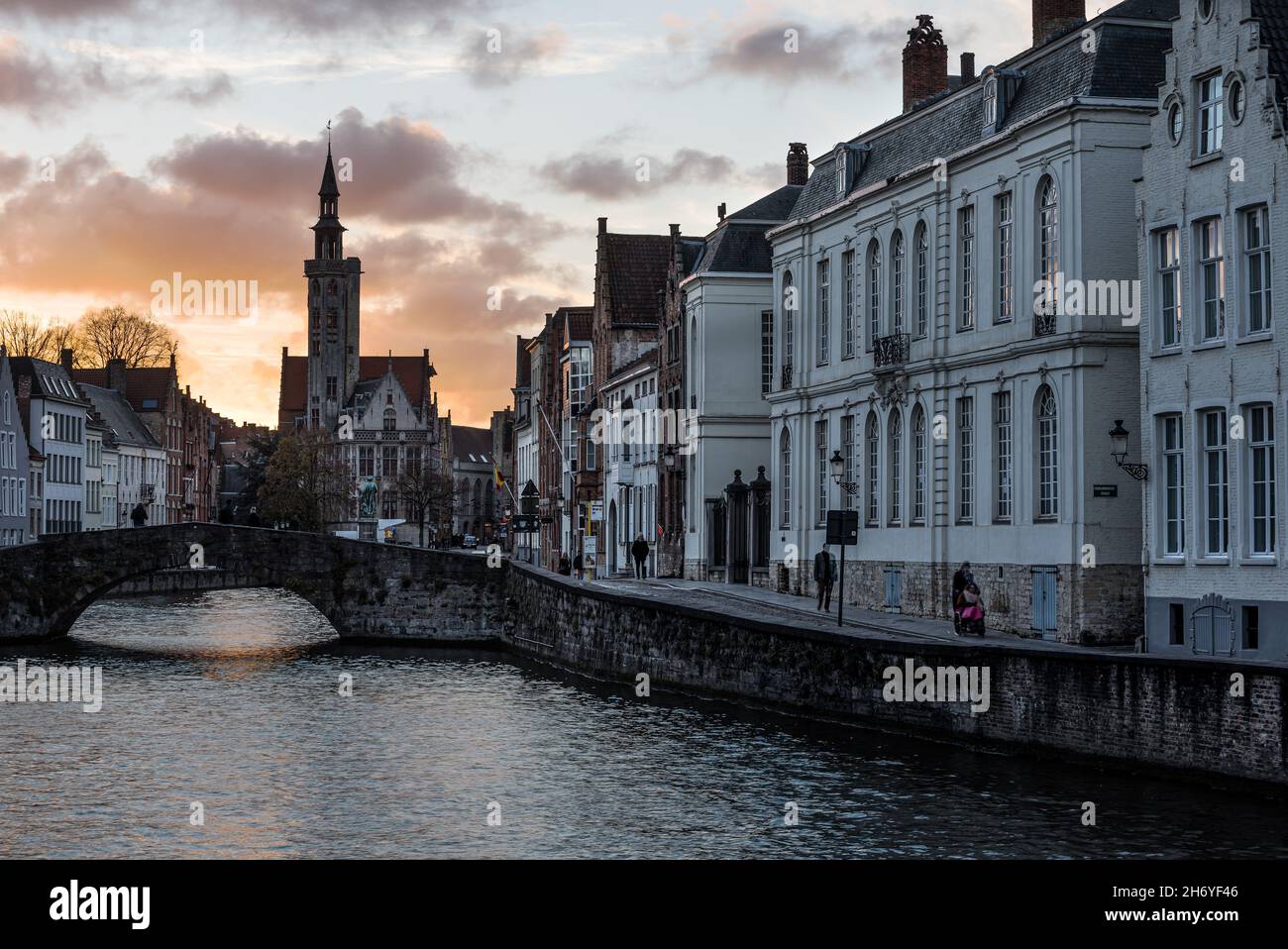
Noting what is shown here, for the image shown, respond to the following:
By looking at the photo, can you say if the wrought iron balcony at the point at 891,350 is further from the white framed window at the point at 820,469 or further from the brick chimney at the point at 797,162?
the brick chimney at the point at 797,162

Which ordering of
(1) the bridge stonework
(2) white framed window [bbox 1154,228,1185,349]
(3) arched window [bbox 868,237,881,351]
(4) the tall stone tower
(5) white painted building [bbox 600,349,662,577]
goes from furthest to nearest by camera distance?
(4) the tall stone tower → (5) white painted building [bbox 600,349,662,577] → (1) the bridge stonework → (3) arched window [bbox 868,237,881,351] → (2) white framed window [bbox 1154,228,1185,349]

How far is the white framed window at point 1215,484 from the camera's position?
96.1 feet

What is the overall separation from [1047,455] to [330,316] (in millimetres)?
139001

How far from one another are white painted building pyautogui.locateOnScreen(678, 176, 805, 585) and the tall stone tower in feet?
376

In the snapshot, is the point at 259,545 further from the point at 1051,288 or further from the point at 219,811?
the point at 219,811

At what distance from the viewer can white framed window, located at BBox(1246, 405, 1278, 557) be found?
2827cm

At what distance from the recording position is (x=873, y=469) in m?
43.4

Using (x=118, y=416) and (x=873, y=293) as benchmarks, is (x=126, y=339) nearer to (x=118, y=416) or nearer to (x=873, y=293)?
(x=118, y=416)

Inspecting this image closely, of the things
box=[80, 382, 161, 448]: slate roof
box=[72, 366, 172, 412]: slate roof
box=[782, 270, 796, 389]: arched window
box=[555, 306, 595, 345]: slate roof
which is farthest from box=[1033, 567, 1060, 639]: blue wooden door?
box=[72, 366, 172, 412]: slate roof

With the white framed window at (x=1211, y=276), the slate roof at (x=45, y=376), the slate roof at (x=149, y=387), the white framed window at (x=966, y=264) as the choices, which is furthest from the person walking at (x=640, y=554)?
the slate roof at (x=149, y=387)

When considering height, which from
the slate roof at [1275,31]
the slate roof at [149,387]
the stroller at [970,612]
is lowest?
the stroller at [970,612]

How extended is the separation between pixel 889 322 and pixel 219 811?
2168 cm

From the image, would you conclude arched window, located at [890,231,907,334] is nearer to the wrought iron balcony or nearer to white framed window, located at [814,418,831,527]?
the wrought iron balcony

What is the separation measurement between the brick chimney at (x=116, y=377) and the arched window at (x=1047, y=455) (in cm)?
9155
